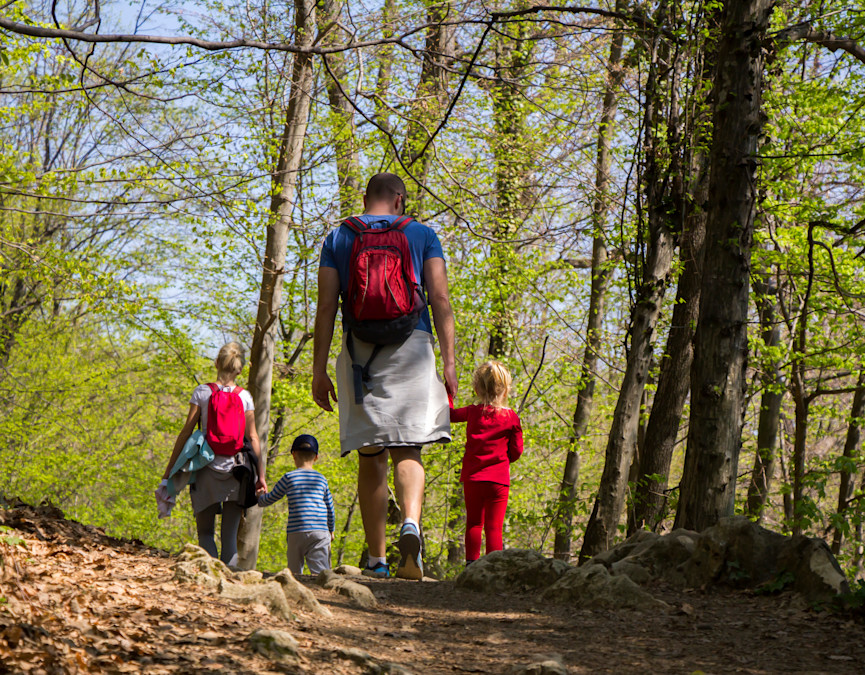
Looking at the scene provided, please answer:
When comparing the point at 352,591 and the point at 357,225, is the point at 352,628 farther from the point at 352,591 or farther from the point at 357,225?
the point at 357,225

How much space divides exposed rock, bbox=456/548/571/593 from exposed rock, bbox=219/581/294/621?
176 centimetres

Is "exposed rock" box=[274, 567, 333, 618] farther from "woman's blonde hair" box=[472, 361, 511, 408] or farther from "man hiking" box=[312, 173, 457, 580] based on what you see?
"woman's blonde hair" box=[472, 361, 511, 408]

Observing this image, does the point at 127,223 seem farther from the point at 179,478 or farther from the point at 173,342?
the point at 179,478

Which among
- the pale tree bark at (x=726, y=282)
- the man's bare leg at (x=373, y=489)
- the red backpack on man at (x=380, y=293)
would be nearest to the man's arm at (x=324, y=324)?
the red backpack on man at (x=380, y=293)

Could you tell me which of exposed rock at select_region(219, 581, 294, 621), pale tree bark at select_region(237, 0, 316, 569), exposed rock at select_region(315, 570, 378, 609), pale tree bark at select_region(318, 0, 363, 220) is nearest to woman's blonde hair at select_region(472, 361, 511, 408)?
exposed rock at select_region(315, 570, 378, 609)

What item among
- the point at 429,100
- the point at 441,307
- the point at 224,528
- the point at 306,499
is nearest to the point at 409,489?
the point at 441,307

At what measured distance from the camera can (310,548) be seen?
6121mm

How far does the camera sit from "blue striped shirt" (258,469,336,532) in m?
6.01

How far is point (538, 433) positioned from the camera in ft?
46.5

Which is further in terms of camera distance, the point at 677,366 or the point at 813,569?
the point at 677,366

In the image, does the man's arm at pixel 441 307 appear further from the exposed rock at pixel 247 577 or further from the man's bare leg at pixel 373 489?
the exposed rock at pixel 247 577

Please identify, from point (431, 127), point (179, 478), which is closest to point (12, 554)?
point (179, 478)

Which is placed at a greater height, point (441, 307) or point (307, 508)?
point (441, 307)

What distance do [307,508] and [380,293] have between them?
2552mm
